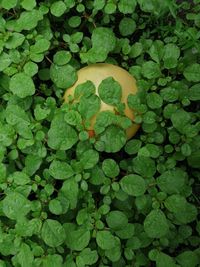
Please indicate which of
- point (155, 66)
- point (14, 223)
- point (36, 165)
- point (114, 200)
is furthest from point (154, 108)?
point (14, 223)

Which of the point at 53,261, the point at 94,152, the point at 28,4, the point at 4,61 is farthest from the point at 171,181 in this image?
the point at 28,4

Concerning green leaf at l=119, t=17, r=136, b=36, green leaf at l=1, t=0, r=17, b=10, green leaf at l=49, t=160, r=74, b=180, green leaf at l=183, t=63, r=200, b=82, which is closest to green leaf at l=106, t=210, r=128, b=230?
green leaf at l=49, t=160, r=74, b=180

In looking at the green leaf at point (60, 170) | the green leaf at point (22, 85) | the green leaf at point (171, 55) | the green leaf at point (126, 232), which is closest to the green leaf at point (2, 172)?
the green leaf at point (60, 170)

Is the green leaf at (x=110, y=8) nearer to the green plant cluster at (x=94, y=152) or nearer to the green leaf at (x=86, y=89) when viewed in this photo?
the green plant cluster at (x=94, y=152)

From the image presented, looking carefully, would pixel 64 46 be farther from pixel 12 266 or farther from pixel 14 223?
pixel 12 266

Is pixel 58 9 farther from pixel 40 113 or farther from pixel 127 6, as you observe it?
pixel 40 113

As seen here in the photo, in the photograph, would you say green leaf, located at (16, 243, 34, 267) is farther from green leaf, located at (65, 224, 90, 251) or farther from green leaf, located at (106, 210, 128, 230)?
green leaf, located at (106, 210, 128, 230)
